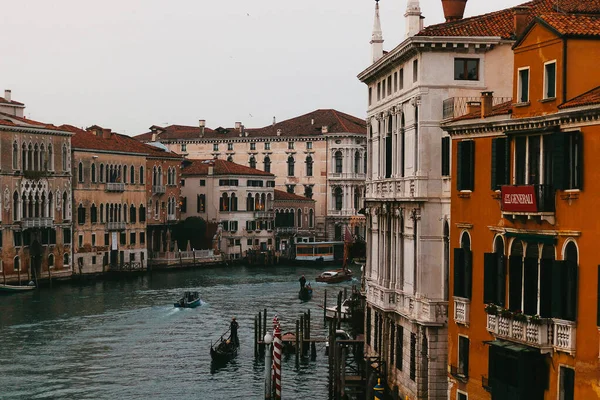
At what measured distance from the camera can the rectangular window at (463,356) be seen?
18.4 metres

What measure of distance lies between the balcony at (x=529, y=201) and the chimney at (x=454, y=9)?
8.64 m

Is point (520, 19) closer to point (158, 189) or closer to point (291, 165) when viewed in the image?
point (158, 189)

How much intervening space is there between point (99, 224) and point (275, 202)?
18.8m

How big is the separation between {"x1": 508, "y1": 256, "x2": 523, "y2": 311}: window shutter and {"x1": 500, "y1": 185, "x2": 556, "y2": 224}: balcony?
63cm

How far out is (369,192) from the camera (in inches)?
1036

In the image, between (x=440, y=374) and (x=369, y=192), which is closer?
(x=440, y=374)

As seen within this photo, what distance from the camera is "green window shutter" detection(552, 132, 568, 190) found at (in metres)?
14.8

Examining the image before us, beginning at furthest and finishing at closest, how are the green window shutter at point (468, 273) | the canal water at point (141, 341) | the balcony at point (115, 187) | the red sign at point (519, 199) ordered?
the balcony at point (115, 187) < the canal water at point (141, 341) < the green window shutter at point (468, 273) < the red sign at point (519, 199)

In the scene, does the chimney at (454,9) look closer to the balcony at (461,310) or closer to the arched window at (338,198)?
the balcony at (461,310)

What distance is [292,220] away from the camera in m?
78.7

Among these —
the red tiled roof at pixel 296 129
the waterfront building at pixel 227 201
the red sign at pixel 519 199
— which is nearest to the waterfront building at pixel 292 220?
the waterfront building at pixel 227 201

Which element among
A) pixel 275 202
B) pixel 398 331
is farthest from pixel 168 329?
pixel 275 202

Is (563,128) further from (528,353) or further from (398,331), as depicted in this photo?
(398,331)

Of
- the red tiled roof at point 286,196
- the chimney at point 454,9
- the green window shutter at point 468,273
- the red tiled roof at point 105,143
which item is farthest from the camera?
the red tiled roof at point 286,196
